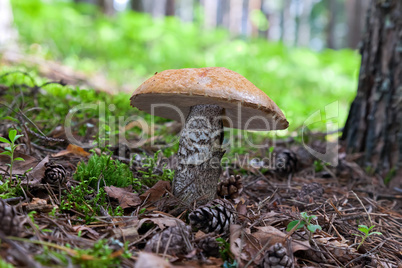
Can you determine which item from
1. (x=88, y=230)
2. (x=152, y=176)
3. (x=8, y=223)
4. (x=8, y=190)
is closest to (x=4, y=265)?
(x=8, y=223)

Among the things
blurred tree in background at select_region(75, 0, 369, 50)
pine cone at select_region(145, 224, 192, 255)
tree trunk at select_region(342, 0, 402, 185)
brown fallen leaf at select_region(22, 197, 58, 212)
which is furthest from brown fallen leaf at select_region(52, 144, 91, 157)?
blurred tree in background at select_region(75, 0, 369, 50)

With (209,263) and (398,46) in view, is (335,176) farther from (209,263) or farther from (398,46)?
(209,263)

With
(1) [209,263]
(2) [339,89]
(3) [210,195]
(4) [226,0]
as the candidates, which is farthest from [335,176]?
(4) [226,0]

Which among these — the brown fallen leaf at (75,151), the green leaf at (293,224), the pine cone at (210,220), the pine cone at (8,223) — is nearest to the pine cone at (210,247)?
the pine cone at (210,220)

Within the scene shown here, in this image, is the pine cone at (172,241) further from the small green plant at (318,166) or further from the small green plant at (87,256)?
the small green plant at (318,166)

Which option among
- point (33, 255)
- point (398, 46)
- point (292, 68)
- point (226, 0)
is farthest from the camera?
point (226, 0)

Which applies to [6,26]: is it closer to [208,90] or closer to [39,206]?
[39,206]
